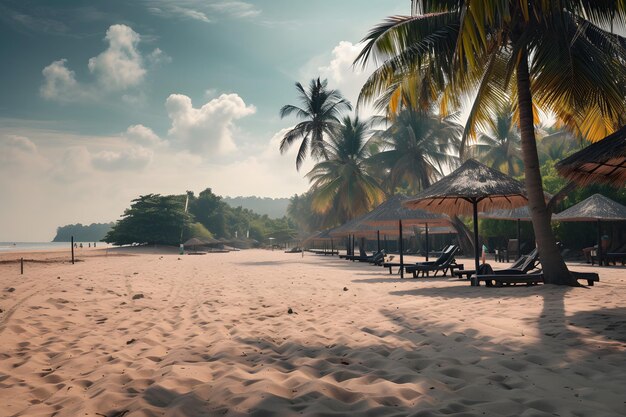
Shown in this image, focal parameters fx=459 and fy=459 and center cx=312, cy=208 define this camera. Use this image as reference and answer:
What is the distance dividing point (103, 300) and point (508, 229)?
2410 cm

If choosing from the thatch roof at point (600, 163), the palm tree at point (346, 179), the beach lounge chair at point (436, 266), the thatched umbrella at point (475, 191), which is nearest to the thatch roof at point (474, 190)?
the thatched umbrella at point (475, 191)

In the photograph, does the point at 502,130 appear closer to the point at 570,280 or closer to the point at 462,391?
the point at 570,280

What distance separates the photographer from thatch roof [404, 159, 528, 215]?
34.8 feet

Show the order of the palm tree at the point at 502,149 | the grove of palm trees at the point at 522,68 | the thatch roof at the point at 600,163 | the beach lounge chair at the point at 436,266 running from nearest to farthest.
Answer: the thatch roof at the point at 600,163, the grove of palm trees at the point at 522,68, the beach lounge chair at the point at 436,266, the palm tree at the point at 502,149

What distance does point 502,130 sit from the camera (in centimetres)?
4056

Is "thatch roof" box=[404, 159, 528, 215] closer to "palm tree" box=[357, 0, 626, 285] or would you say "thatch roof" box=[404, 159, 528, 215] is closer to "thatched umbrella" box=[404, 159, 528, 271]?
"thatched umbrella" box=[404, 159, 528, 271]

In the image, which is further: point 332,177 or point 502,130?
point 502,130

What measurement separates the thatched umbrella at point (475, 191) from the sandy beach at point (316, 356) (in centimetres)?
295

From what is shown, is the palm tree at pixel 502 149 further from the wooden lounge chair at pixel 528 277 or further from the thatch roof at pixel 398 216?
the wooden lounge chair at pixel 528 277

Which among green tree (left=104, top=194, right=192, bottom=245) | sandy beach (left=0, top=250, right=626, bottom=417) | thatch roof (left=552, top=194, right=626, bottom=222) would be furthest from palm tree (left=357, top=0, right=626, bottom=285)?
green tree (left=104, top=194, right=192, bottom=245)

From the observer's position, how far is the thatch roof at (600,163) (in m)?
6.20

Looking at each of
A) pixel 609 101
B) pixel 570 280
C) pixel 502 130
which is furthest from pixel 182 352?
pixel 502 130

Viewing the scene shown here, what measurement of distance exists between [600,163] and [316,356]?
5680mm

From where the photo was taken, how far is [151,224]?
1977 inches
